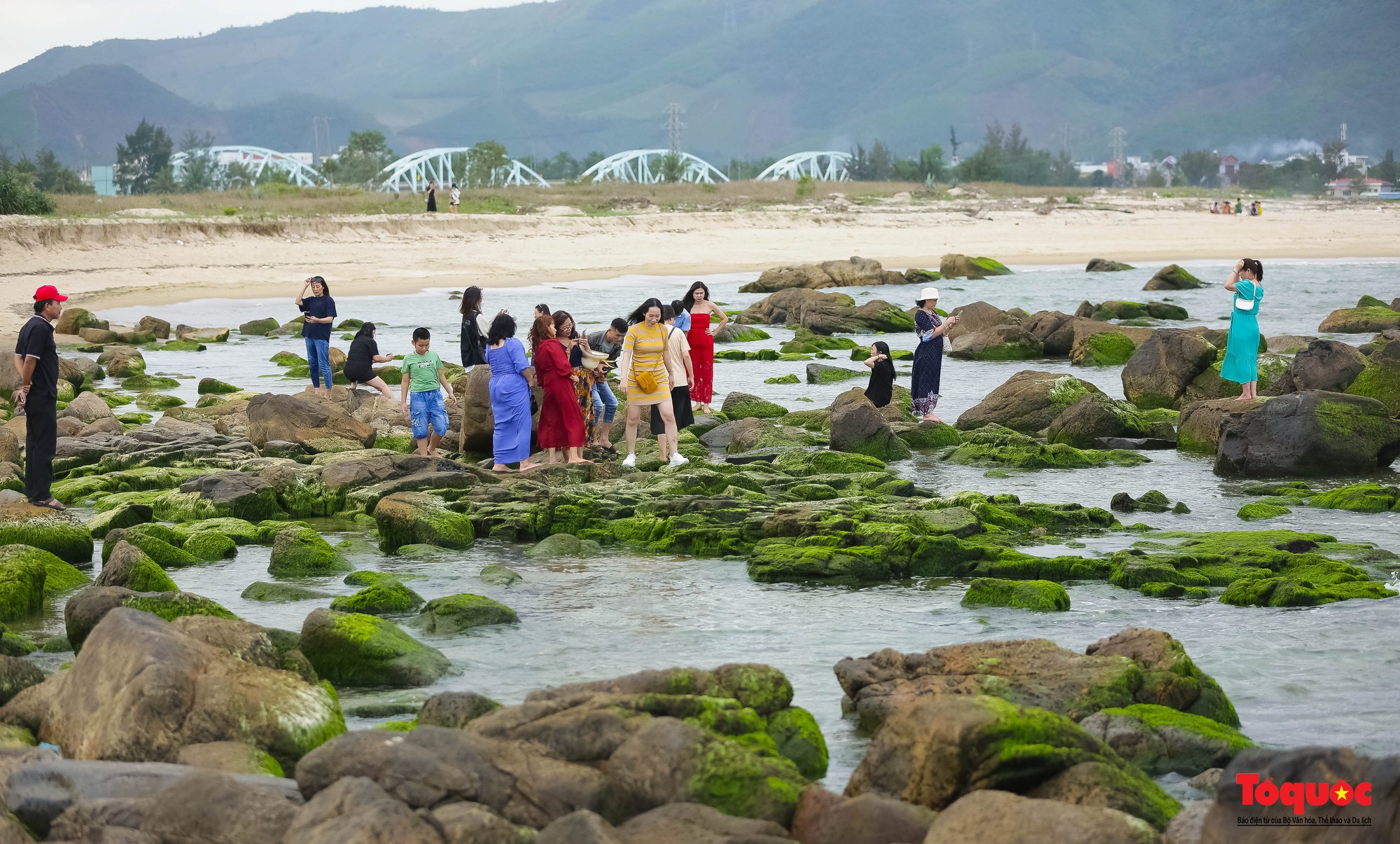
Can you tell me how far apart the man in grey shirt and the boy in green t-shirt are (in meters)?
1.78

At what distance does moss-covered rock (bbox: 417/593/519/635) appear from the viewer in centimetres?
930

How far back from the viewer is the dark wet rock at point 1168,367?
18297mm

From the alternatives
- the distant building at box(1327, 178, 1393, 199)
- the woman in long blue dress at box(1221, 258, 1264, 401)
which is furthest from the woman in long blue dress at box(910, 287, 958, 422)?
the distant building at box(1327, 178, 1393, 199)

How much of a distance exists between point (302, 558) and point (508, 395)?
337 centimetres

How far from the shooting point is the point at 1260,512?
12.3 meters

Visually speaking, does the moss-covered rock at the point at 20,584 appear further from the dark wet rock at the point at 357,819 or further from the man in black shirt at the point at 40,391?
the dark wet rock at the point at 357,819

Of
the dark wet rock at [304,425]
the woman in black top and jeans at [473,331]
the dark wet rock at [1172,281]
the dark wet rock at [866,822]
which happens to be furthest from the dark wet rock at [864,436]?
the dark wet rock at [1172,281]

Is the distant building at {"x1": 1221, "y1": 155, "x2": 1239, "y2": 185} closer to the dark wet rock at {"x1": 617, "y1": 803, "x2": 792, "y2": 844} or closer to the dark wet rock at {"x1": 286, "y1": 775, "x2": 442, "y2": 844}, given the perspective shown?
the dark wet rock at {"x1": 617, "y1": 803, "x2": 792, "y2": 844}

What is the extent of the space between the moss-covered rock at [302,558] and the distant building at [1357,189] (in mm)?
114326

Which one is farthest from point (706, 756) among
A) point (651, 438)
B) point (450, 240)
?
point (450, 240)

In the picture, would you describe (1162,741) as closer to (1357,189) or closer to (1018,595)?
(1018,595)

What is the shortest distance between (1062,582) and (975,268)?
35579 mm

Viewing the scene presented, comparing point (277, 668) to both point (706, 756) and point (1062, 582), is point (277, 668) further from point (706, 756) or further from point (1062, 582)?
point (1062, 582)

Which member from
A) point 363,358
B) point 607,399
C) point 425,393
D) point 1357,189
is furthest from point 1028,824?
point 1357,189
